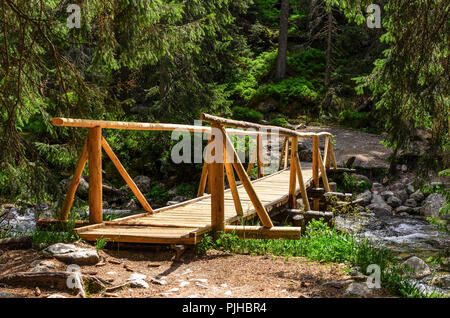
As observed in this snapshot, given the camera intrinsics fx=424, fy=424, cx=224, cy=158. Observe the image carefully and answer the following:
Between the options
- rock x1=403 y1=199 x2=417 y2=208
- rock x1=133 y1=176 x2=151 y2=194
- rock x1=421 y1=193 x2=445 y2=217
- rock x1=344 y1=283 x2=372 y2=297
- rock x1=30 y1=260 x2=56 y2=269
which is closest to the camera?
rock x1=344 y1=283 x2=372 y2=297

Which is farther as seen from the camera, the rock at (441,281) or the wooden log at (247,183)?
the rock at (441,281)

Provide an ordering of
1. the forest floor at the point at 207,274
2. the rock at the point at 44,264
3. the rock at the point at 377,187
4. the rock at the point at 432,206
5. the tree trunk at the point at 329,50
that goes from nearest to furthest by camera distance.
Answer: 1. the forest floor at the point at 207,274
2. the rock at the point at 44,264
3. the rock at the point at 432,206
4. the rock at the point at 377,187
5. the tree trunk at the point at 329,50

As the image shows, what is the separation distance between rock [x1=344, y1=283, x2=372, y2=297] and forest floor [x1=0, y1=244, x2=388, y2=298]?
7 cm

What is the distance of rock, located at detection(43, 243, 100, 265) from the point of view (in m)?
4.64

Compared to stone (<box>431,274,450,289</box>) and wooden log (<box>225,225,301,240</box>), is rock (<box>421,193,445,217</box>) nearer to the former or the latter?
stone (<box>431,274,450,289</box>)

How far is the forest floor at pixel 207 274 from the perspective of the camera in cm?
401

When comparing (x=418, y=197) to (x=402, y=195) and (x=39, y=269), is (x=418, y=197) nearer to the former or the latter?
(x=402, y=195)

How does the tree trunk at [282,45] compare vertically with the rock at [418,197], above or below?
above

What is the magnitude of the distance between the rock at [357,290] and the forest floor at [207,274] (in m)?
0.07

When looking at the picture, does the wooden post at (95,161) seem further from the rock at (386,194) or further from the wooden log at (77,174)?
the rock at (386,194)

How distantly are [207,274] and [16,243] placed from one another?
101 inches

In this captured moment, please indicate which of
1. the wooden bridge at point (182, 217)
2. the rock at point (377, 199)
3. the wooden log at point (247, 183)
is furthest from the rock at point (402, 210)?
the wooden log at point (247, 183)

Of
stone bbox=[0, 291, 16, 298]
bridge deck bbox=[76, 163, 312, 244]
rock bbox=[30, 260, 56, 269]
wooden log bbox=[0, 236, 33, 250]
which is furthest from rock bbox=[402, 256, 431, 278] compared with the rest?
stone bbox=[0, 291, 16, 298]

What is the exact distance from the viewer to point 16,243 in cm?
536
